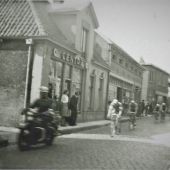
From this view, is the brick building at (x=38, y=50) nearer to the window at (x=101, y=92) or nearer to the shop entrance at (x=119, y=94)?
the window at (x=101, y=92)

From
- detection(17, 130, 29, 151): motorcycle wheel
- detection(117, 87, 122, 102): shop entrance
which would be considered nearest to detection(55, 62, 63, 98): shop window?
detection(17, 130, 29, 151): motorcycle wheel

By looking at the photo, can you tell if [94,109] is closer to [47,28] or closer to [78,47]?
[78,47]

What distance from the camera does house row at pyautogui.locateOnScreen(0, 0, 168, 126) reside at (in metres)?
17.2

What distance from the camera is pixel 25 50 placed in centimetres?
1731

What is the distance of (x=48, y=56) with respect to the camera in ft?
57.9

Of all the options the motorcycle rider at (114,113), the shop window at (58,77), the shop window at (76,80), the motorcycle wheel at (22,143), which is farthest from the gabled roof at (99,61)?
the motorcycle wheel at (22,143)

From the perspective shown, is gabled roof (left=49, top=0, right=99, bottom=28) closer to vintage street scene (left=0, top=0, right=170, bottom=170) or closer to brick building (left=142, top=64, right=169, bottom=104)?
vintage street scene (left=0, top=0, right=170, bottom=170)

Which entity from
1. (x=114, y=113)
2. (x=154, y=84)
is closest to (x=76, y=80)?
(x=114, y=113)

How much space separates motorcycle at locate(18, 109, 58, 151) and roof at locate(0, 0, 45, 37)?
23.0ft

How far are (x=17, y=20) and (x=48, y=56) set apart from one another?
2529 millimetres

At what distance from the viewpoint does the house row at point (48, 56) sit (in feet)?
56.3

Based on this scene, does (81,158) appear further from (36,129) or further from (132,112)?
(132,112)

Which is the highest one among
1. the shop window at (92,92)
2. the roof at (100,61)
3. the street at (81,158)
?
the roof at (100,61)

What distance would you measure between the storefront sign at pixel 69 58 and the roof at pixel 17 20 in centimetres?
167
